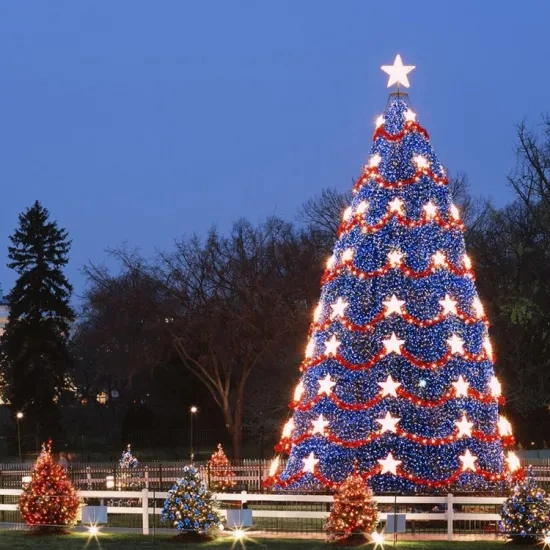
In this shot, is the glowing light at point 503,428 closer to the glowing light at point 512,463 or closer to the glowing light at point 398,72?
the glowing light at point 512,463

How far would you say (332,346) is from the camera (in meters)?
24.8

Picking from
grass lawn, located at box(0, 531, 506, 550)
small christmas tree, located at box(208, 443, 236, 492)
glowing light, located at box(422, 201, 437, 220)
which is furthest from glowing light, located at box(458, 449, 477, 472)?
small christmas tree, located at box(208, 443, 236, 492)

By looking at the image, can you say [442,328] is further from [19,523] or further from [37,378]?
[37,378]

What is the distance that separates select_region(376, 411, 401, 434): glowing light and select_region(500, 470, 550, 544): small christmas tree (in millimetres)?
4425

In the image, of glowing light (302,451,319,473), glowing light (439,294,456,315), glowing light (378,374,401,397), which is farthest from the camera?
glowing light (302,451,319,473)

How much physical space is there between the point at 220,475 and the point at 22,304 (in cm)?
3373

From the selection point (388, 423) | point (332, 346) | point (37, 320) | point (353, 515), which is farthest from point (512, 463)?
point (37, 320)

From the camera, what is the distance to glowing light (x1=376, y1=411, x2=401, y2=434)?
79.1 feet

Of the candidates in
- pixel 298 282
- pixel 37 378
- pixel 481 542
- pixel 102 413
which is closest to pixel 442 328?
pixel 481 542

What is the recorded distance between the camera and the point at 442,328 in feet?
80.0

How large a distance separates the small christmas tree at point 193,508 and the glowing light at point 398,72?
9.92 metres

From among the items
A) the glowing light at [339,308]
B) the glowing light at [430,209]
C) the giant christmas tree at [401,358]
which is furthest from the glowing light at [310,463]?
the glowing light at [430,209]

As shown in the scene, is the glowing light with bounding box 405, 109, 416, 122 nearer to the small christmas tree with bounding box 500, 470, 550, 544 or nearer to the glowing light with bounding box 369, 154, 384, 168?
the glowing light with bounding box 369, 154, 384, 168

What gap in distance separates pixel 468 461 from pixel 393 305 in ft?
11.0
